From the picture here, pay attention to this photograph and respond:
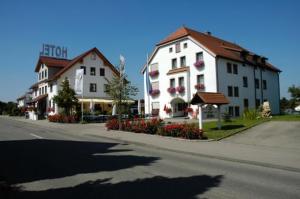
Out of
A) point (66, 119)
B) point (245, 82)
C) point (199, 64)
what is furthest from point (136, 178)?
point (245, 82)

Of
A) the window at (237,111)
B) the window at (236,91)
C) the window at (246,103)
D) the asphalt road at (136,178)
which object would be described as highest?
the window at (236,91)

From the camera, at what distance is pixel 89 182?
767cm

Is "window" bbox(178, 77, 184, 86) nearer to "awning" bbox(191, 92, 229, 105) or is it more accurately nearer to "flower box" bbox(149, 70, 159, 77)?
"flower box" bbox(149, 70, 159, 77)

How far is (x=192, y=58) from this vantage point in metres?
38.4

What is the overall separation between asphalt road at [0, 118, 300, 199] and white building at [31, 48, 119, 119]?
3531 centimetres

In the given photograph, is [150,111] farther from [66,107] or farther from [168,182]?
[168,182]

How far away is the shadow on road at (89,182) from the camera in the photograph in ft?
21.9

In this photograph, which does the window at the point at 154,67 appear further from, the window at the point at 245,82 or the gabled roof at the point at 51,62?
the gabled roof at the point at 51,62

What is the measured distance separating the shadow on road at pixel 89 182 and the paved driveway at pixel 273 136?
7.07 metres

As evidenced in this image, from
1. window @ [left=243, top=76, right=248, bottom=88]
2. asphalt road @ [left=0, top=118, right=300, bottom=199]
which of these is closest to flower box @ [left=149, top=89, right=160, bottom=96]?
window @ [left=243, top=76, right=248, bottom=88]

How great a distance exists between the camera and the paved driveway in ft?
50.6

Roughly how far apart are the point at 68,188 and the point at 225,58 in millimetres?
32733

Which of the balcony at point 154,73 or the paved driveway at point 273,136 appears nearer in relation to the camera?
the paved driveway at point 273,136

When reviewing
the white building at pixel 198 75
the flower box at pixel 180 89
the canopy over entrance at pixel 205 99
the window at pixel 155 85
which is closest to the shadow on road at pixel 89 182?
the canopy over entrance at pixel 205 99
